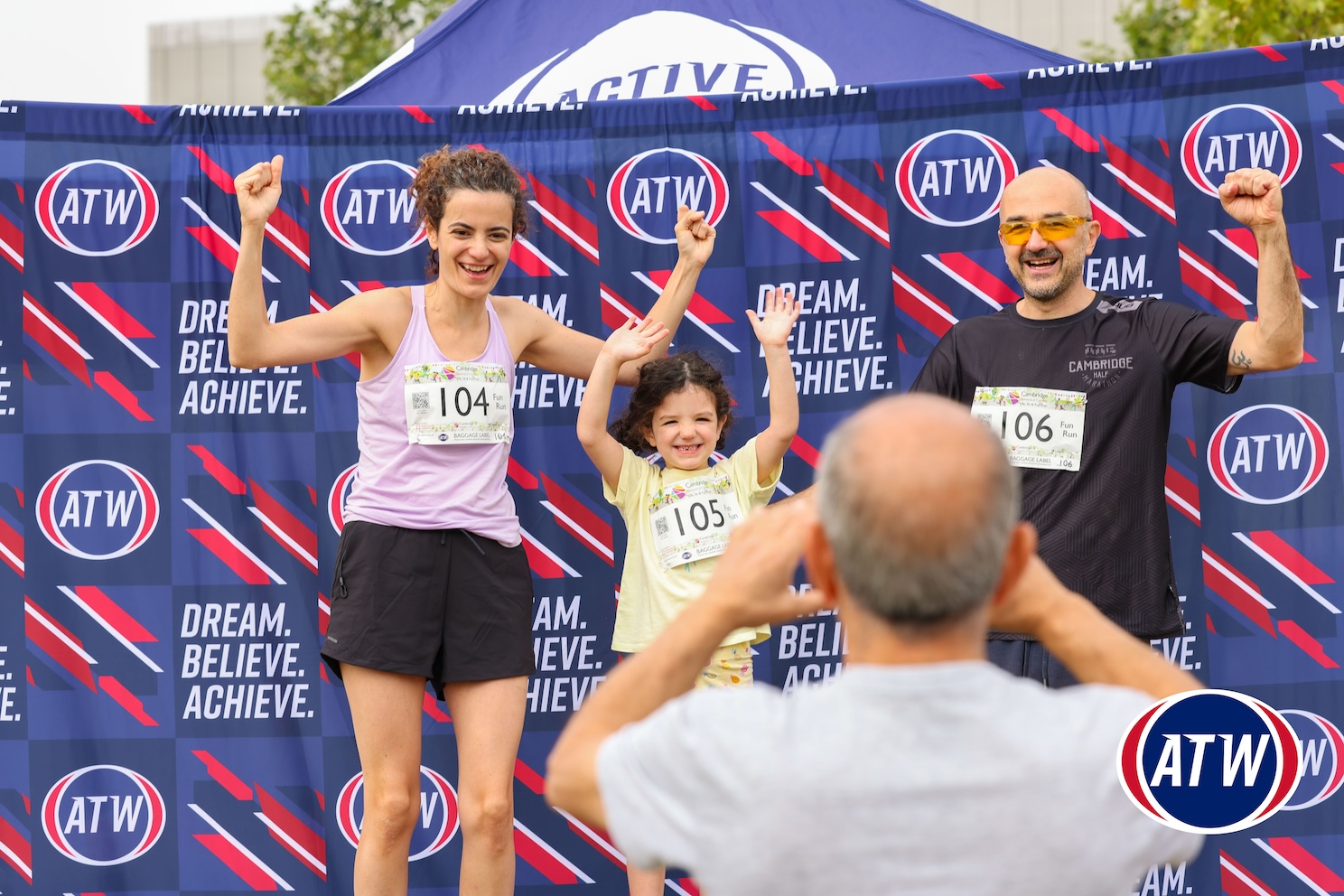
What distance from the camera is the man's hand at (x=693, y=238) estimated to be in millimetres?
3841

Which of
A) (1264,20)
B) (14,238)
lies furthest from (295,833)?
(1264,20)

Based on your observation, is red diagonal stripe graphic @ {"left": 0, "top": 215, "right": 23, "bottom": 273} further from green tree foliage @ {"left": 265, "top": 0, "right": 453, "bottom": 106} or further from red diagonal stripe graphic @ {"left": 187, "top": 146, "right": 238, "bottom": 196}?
green tree foliage @ {"left": 265, "top": 0, "right": 453, "bottom": 106}

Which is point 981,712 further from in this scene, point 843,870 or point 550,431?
point 550,431

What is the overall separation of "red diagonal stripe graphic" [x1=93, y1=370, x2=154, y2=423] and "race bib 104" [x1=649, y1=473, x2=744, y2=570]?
1769mm

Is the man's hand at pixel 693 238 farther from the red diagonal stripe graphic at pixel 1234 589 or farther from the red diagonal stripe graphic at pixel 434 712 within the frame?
the red diagonal stripe graphic at pixel 1234 589

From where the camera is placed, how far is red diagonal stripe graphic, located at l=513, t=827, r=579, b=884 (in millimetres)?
4242

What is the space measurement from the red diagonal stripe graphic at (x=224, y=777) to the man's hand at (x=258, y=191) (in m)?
1.80

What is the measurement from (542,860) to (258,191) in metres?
2.27

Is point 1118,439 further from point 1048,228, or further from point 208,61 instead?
point 208,61

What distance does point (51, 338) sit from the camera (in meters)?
4.24

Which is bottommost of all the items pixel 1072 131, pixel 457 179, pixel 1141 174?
pixel 457 179

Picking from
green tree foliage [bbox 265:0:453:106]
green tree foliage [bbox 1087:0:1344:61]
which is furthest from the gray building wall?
green tree foliage [bbox 1087:0:1344:61]

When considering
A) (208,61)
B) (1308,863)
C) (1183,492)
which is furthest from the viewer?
(208,61)

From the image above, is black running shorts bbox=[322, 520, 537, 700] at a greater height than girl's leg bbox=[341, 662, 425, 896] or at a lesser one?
greater
